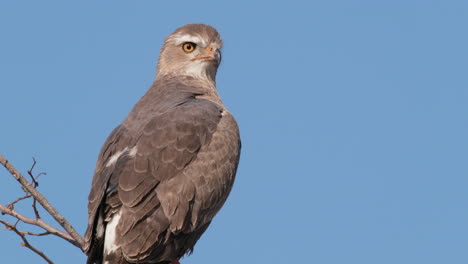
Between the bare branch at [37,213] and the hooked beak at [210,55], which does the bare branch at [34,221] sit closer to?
the bare branch at [37,213]

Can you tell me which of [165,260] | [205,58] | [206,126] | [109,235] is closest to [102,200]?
[109,235]

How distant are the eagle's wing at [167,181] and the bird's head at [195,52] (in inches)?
64.0

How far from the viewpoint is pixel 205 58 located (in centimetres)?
1084

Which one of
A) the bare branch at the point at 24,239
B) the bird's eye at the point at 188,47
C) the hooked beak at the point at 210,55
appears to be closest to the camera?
the bare branch at the point at 24,239

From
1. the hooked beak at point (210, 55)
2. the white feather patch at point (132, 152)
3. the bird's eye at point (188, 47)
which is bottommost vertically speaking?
the white feather patch at point (132, 152)

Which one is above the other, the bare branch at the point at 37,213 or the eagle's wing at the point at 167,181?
the eagle's wing at the point at 167,181

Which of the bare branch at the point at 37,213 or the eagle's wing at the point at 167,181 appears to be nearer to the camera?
the bare branch at the point at 37,213

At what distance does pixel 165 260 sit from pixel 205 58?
3466 millimetres

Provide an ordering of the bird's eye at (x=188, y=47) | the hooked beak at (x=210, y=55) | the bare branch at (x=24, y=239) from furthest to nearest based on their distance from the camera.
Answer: the bird's eye at (x=188, y=47) < the hooked beak at (x=210, y=55) < the bare branch at (x=24, y=239)

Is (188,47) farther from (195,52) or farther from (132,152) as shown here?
(132,152)

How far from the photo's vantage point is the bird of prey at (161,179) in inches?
312

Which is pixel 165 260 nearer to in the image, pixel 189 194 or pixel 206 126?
pixel 189 194

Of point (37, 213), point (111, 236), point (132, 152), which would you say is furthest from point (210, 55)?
point (37, 213)

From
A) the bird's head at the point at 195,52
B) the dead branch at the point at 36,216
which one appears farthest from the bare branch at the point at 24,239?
the bird's head at the point at 195,52
